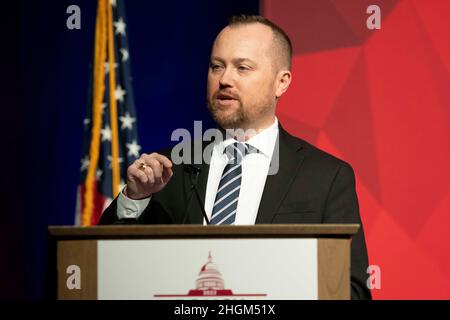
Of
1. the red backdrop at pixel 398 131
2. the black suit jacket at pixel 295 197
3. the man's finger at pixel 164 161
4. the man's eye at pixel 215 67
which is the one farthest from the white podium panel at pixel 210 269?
the red backdrop at pixel 398 131

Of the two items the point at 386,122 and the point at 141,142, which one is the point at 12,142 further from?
the point at 386,122

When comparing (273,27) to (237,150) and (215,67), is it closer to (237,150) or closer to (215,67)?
(215,67)

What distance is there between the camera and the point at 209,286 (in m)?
1.78

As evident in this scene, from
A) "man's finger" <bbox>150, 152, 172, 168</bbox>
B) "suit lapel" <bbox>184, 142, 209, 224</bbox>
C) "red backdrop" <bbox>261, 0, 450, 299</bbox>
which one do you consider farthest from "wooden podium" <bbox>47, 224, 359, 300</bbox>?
"red backdrop" <bbox>261, 0, 450, 299</bbox>

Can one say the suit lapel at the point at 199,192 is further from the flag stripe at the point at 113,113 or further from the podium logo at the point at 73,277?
the flag stripe at the point at 113,113

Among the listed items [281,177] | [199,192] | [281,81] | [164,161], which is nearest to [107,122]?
[281,81]

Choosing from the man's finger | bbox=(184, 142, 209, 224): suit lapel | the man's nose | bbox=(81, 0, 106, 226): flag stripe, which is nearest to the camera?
the man's finger

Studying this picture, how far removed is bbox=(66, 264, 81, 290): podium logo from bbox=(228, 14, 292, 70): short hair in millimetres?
1297

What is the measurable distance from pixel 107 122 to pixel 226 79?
1410 mm

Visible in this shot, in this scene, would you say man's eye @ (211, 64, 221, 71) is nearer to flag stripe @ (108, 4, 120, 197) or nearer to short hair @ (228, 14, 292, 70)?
short hair @ (228, 14, 292, 70)

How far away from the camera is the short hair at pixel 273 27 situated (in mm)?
2807

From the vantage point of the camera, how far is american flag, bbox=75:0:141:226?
152 inches

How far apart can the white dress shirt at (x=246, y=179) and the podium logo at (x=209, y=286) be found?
0.61 m
